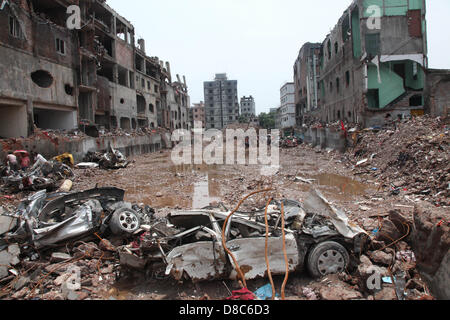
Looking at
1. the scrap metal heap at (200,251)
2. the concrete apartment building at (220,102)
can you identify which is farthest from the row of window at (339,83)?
the concrete apartment building at (220,102)

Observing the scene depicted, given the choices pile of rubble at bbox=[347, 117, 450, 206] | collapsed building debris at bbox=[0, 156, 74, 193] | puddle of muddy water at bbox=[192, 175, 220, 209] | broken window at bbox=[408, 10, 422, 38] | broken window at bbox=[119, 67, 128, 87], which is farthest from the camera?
broken window at bbox=[119, 67, 128, 87]

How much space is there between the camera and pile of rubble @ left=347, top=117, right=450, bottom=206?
9.15m

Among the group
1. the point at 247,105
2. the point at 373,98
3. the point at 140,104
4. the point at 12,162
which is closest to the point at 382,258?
the point at 12,162

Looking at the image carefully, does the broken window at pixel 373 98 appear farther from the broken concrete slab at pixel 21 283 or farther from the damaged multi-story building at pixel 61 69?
the broken concrete slab at pixel 21 283

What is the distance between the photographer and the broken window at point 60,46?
877 inches

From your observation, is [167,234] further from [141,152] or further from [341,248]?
[141,152]

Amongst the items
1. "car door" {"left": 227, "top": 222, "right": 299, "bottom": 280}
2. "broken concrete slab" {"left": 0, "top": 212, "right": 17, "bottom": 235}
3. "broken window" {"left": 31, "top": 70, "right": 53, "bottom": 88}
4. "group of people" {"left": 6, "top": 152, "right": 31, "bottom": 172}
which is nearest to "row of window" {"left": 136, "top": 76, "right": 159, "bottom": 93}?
"broken window" {"left": 31, "top": 70, "right": 53, "bottom": 88}

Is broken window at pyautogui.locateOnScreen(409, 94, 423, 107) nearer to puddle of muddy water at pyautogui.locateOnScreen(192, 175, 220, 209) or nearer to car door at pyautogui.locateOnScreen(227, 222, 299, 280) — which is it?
puddle of muddy water at pyautogui.locateOnScreen(192, 175, 220, 209)

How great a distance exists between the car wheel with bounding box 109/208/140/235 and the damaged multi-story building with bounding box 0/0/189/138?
17005 mm

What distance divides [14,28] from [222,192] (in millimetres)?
18540

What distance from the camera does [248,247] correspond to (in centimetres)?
421

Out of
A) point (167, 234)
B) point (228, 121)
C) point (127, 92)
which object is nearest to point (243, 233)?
point (167, 234)

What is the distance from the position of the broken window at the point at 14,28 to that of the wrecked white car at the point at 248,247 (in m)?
20.9
